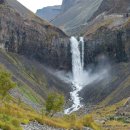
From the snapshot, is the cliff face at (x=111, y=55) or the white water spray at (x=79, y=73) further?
the white water spray at (x=79, y=73)

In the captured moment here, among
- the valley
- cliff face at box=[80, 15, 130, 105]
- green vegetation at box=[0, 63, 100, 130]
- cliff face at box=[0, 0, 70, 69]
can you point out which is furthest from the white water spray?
green vegetation at box=[0, 63, 100, 130]

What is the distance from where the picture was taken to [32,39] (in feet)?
601

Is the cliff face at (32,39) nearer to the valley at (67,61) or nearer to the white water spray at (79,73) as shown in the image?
the valley at (67,61)

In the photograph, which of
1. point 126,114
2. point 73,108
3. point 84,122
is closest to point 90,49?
point 73,108

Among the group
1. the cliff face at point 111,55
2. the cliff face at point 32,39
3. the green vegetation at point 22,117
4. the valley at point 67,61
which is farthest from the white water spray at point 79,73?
the green vegetation at point 22,117

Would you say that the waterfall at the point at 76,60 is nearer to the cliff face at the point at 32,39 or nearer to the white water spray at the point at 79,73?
the white water spray at the point at 79,73

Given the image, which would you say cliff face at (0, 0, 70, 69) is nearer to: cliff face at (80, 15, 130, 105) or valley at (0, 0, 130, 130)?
valley at (0, 0, 130, 130)

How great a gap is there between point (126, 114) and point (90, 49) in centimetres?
9217

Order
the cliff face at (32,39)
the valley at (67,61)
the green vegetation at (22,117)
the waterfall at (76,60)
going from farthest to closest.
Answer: the waterfall at (76,60) < the cliff face at (32,39) < the valley at (67,61) < the green vegetation at (22,117)

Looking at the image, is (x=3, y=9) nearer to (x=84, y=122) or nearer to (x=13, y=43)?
(x=13, y=43)

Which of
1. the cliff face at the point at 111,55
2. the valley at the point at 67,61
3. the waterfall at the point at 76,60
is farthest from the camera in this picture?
the waterfall at the point at 76,60

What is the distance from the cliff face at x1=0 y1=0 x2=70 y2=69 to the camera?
17450 cm

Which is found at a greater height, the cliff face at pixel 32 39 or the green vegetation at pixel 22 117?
the cliff face at pixel 32 39

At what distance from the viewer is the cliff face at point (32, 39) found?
17450cm
